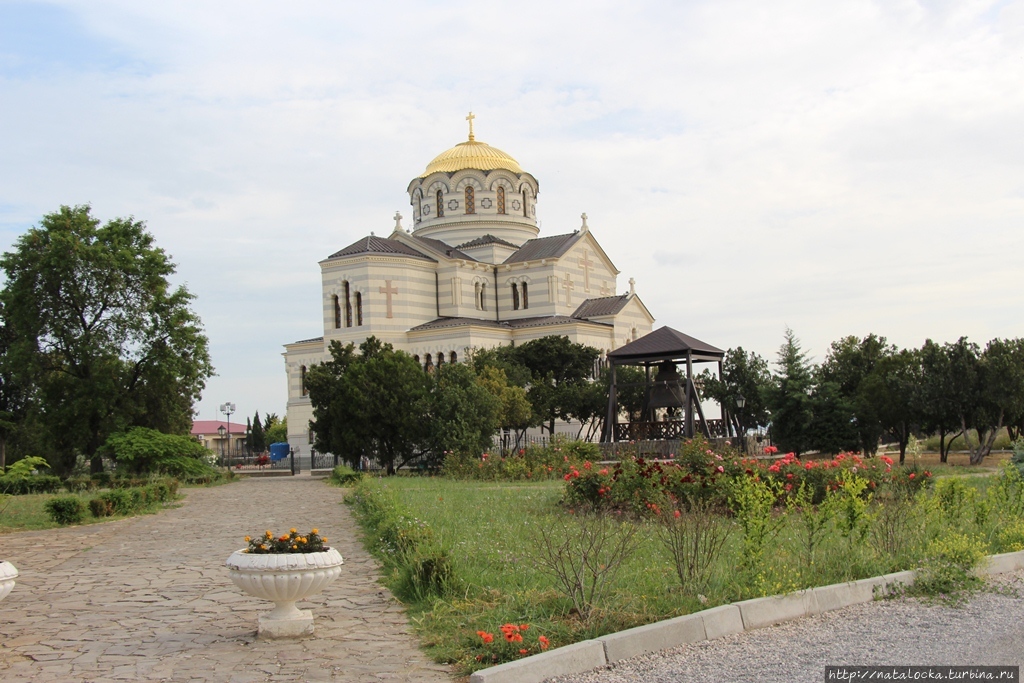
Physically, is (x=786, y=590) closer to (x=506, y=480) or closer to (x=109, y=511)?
(x=109, y=511)

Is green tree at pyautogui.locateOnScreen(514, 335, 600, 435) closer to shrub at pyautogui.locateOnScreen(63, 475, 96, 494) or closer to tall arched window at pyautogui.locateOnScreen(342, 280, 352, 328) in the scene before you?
tall arched window at pyautogui.locateOnScreen(342, 280, 352, 328)

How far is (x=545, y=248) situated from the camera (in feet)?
165

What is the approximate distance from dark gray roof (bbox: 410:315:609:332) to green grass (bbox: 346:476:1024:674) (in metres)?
32.9

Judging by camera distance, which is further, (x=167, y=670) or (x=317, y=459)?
(x=317, y=459)

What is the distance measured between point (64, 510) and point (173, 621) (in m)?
9.63

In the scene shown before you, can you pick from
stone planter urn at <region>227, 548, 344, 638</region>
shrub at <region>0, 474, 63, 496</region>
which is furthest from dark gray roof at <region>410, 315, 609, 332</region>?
stone planter urn at <region>227, 548, 344, 638</region>

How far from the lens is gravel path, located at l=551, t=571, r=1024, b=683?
645 centimetres

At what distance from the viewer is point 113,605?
9.21 metres

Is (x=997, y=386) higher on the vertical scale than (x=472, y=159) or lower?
lower

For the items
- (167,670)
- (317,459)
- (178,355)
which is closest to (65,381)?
(178,355)

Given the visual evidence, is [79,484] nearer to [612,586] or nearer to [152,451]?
[152,451]

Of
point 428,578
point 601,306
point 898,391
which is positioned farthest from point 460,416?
point 601,306

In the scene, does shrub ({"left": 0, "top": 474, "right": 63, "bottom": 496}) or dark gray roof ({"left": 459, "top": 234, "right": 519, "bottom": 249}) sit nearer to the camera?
shrub ({"left": 0, "top": 474, "right": 63, "bottom": 496})

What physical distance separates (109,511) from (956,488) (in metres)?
13.7
